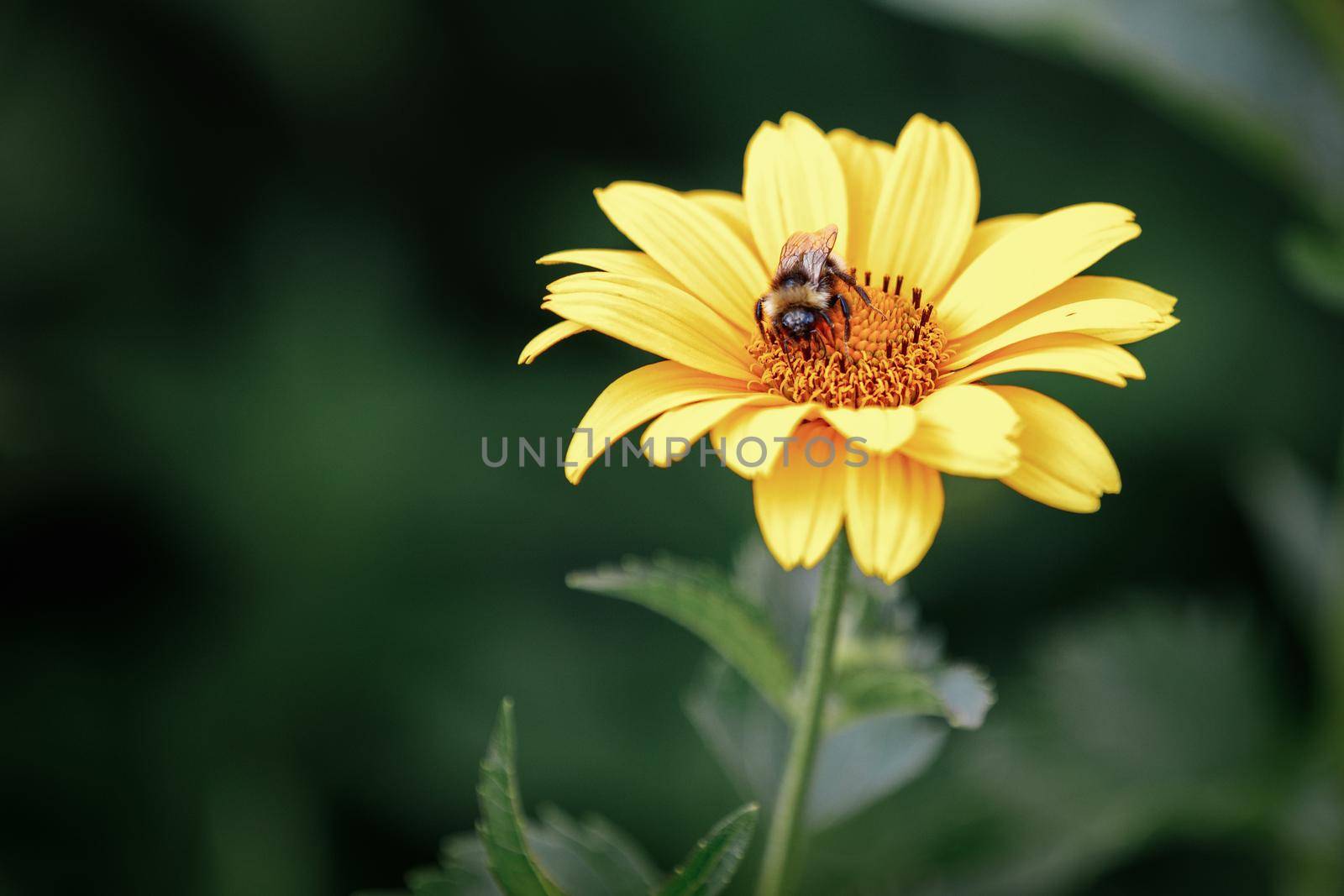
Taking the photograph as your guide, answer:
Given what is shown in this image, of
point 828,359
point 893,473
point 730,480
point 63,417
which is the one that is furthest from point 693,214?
point 63,417

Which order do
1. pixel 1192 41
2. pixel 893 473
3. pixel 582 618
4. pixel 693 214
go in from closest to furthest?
1. pixel 893 473
2. pixel 693 214
3. pixel 1192 41
4. pixel 582 618

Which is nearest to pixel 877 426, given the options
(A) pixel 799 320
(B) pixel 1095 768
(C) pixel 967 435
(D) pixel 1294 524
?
(C) pixel 967 435

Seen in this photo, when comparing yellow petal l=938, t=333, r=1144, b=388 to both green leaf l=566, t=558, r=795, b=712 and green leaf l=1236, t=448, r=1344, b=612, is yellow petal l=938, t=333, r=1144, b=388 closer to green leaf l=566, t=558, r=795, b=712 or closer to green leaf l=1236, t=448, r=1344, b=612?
green leaf l=566, t=558, r=795, b=712

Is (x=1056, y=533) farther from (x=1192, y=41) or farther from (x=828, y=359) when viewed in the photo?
(x=828, y=359)

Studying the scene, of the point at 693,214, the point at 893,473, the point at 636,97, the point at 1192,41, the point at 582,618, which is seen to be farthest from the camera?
the point at 636,97

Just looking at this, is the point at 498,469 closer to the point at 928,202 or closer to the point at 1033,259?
the point at 928,202

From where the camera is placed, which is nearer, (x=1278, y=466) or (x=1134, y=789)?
(x=1134, y=789)
